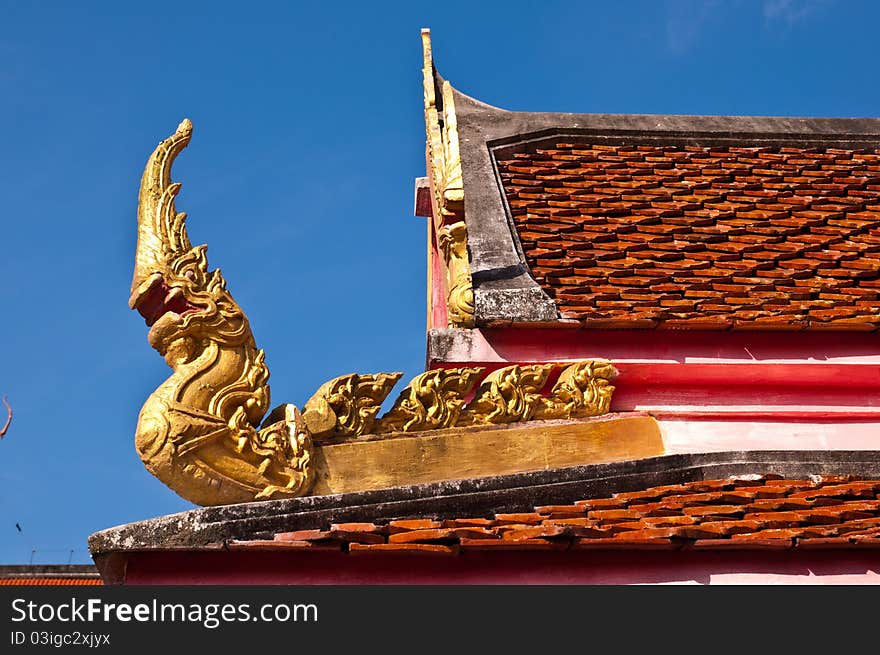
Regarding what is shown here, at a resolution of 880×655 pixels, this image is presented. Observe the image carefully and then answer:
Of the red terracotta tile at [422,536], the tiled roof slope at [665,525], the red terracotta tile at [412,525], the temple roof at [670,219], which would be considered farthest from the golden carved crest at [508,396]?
the red terracotta tile at [422,536]

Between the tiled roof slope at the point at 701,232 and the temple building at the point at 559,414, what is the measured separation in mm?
25

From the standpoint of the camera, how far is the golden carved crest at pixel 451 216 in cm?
716

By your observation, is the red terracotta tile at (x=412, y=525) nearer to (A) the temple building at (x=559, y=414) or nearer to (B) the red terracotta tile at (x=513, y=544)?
(A) the temple building at (x=559, y=414)

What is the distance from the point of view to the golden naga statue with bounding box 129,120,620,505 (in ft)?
19.2

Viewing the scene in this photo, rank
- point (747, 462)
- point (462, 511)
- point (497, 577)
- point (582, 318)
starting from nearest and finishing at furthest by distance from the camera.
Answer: point (497, 577)
point (462, 511)
point (747, 462)
point (582, 318)

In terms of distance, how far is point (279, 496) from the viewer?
5.89m

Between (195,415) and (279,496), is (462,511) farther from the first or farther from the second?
(195,415)

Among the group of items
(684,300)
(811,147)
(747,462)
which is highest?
(811,147)

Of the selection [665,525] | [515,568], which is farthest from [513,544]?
[665,525]

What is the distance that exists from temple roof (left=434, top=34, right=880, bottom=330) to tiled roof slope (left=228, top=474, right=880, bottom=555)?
1.19 meters

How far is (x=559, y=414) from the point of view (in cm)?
685

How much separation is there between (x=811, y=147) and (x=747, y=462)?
4.59 meters

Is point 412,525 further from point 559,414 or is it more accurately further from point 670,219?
point 670,219
